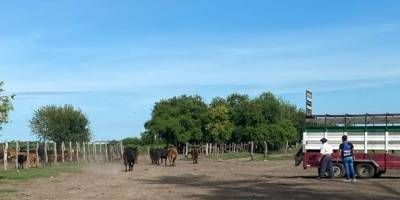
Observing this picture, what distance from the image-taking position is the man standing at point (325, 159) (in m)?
Result: 28.1

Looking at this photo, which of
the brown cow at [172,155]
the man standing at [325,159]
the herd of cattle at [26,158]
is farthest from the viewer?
the brown cow at [172,155]

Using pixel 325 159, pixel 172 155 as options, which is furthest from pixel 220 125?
pixel 325 159

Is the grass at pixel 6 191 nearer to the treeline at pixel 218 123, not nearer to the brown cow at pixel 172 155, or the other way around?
the brown cow at pixel 172 155

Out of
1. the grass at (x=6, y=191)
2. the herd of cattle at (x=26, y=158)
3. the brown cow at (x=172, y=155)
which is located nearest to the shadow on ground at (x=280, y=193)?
the grass at (x=6, y=191)

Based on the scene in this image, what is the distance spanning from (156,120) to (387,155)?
73.7 meters

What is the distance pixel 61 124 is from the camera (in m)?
98.1

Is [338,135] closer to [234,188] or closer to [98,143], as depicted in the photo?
[234,188]

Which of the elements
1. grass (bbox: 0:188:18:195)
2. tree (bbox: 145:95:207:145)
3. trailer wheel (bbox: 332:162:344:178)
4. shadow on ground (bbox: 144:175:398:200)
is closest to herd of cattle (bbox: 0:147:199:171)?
trailer wheel (bbox: 332:162:344:178)

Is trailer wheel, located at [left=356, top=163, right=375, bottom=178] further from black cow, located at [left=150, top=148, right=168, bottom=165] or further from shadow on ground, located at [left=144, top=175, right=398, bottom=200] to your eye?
black cow, located at [left=150, top=148, right=168, bottom=165]

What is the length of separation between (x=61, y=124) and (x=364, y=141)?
74.0 metres

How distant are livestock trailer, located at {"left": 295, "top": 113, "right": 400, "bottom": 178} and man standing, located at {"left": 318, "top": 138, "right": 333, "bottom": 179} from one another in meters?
0.79

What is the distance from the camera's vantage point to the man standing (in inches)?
1107

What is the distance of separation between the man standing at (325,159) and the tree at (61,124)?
71.3 meters

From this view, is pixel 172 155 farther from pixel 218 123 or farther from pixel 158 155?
pixel 218 123
